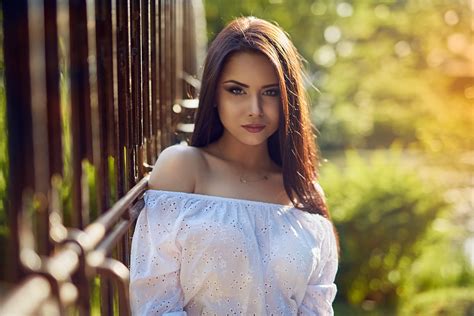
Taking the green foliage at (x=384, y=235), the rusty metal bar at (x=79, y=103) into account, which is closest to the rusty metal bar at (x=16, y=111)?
the rusty metal bar at (x=79, y=103)

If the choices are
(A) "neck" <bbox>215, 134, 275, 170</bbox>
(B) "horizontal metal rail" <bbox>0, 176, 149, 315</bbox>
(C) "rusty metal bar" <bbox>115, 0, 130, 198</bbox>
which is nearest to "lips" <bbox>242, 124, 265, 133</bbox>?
(A) "neck" <bbox>215, 134, 275, 170</bbox>

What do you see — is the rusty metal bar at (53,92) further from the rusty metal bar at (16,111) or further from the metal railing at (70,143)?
the rusty metal bar at (16,111)

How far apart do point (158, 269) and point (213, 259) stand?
144 mm

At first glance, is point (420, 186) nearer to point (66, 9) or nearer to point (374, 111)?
point (66, 9)

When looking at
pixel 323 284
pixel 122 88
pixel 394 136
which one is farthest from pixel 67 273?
pixel 394 136

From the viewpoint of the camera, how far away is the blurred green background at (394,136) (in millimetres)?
6945

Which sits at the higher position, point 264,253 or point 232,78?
point 232,78

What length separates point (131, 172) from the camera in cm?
210

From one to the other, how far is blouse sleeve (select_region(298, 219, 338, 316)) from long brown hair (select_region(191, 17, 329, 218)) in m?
0.10

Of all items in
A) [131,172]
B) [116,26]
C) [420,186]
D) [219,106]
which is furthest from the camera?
[420,186]

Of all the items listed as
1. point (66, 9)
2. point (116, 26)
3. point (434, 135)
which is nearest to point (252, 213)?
point (116, 26)

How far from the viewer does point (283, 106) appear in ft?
7.75

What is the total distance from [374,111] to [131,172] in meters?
15.3

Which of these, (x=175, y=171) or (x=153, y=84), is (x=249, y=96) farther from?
(x=153, y=84)
